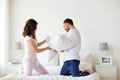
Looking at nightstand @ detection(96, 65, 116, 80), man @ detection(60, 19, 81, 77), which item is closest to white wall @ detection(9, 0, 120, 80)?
nightstand @ detection(96, 65, 116, 80)

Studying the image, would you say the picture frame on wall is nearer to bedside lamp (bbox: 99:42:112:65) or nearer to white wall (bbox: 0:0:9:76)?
bedside lamp (bbox: 99:42:112:65)

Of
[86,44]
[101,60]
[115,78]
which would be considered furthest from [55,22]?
[115,78]

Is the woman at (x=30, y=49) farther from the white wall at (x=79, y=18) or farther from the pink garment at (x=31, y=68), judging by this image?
the white wall at (x=79, y=18)

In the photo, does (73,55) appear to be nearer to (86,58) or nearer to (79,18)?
(86,58)

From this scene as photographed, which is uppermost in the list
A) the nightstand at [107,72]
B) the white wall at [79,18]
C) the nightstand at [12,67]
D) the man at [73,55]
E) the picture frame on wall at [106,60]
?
the white wall at [79,18]

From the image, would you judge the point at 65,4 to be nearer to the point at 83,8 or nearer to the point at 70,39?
the point at 83,8

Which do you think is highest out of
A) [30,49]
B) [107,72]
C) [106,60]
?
[30,49]

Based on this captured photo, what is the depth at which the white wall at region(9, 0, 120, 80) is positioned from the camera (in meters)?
5.70

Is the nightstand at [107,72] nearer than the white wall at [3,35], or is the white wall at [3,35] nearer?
the nightstand at [107,72]

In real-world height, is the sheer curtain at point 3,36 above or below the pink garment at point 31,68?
above

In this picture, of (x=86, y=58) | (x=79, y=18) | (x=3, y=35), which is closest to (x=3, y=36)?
(x=3, y=35)

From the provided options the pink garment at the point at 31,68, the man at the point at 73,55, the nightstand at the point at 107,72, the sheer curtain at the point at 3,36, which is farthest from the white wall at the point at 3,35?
the man at the point at 73,55

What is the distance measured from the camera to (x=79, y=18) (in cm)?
577

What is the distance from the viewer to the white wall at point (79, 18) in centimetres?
570
